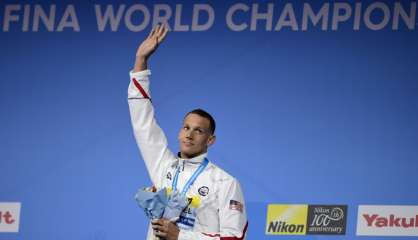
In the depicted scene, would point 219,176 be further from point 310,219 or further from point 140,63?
point 310,219

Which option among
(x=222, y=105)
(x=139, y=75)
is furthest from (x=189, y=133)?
(x=222, y=105)

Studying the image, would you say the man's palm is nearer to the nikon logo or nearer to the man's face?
the man's face

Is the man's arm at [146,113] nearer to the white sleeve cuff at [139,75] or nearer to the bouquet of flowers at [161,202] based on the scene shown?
the white sleeve cuff at [139,75]

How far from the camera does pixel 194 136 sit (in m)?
3.98

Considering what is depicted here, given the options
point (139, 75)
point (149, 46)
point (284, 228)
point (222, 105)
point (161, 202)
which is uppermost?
point (222, 105)

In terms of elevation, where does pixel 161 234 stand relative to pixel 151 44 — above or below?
below

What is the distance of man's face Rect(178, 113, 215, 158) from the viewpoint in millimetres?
3977

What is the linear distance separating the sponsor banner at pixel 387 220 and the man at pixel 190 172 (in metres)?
1.29

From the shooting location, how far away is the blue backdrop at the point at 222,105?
5066mm

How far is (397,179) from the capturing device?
503cm

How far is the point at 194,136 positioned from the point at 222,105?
4.05 ft

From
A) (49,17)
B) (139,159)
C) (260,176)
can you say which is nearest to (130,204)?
(139,159)

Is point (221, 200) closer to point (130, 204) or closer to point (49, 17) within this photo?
point (130, 204)

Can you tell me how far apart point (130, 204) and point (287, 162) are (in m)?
0.87
